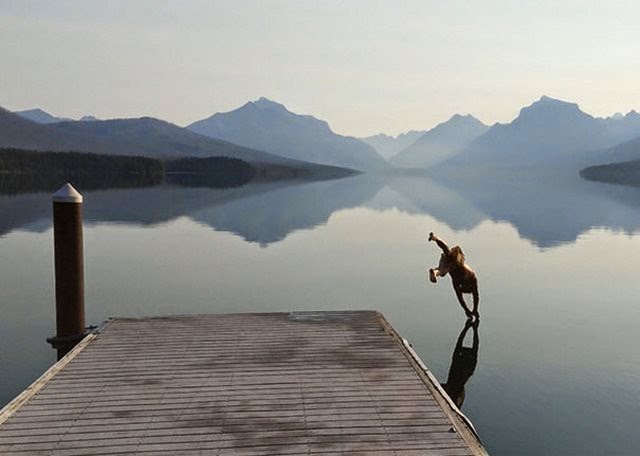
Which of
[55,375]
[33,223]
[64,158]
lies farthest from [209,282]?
[64,158]

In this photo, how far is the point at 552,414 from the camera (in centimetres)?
1360

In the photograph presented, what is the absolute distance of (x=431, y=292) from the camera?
2638cm

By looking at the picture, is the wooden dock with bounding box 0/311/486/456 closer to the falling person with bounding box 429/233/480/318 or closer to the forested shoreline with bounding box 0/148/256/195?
the falling person with bounding box 429/233/480/318

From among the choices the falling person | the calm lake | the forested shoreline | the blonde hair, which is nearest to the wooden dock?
the calm lake

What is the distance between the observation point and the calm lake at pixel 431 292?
1424cm

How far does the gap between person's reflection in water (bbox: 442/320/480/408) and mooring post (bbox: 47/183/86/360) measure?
9512 mm

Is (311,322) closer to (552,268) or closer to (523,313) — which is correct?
(523,313)

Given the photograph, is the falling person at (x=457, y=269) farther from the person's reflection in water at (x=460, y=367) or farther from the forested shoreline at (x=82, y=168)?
the forested shoreline at (x=82, y=168)

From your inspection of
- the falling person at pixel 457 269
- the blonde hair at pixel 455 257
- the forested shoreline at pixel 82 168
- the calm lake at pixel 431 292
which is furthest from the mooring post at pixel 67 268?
the forested shoreline at pixel 82 168

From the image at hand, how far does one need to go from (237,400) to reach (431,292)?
16.8 metres

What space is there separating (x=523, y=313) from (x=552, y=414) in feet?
31.8

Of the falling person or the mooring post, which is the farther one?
the falling person

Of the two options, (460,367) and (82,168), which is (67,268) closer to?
(460,367)

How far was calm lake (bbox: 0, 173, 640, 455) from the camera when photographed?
1424 centimetres
